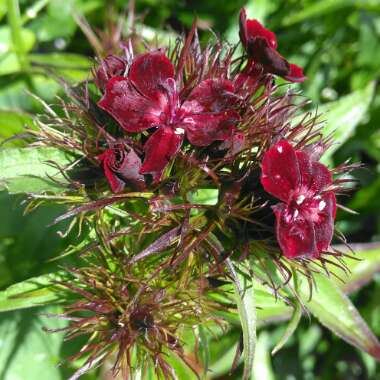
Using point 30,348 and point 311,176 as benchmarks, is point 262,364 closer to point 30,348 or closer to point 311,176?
point 30,348

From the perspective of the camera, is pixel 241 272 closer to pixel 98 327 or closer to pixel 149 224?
pixel 149 224

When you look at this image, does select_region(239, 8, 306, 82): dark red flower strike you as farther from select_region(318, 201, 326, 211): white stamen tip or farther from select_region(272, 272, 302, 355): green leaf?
select_region(272, 272, 302, 355): green leaf

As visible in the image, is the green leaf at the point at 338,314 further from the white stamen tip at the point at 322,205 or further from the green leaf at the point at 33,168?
the green leaf at the point at 33,168

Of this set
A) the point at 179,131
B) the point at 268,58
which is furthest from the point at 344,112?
the point at 179,131

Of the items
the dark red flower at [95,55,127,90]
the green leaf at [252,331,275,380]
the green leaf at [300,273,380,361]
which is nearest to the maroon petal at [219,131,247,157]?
the dark red flower at [95,55,127,90]

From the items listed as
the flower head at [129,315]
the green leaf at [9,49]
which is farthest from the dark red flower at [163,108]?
the green leaf at [9,49]

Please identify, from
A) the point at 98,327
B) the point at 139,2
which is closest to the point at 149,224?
the point at 98,327

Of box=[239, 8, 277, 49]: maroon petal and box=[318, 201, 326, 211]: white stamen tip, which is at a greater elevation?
box=[239, 8, 277, 49]: maroon petal
